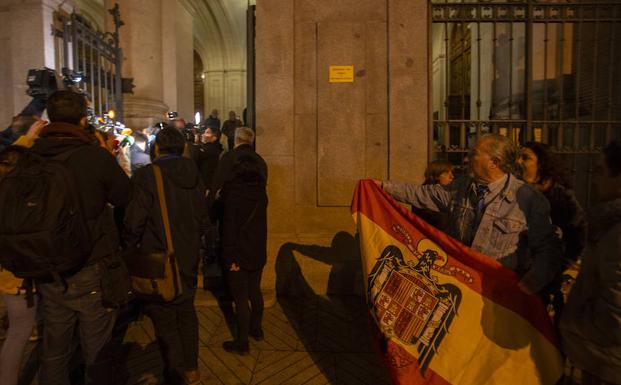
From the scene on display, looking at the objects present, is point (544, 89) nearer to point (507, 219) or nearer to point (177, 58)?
point (507, 219)

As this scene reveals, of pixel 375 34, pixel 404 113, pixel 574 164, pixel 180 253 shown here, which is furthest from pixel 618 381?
pixel 574 164

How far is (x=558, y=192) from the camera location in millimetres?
3605

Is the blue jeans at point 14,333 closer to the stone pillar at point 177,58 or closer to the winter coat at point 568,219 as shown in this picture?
the winter coat at point 568,219

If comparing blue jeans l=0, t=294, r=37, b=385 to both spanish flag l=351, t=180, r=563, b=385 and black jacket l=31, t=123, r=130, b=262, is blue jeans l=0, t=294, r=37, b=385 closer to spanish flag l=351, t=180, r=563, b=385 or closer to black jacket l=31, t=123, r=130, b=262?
black jacket l=31, t=123, r=130, b=262

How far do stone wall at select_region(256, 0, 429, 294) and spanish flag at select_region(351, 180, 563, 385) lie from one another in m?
2.36

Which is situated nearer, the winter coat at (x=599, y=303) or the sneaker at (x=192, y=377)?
Answer: the winter coat at (x=599, y=303)

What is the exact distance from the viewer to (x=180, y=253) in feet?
10.3

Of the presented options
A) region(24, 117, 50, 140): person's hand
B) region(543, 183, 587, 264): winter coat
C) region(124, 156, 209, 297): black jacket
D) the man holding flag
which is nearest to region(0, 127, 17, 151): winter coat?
region(24, 117, 50, 140): person's hand

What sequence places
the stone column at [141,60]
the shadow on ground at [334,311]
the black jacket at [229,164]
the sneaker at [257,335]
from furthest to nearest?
the stone column at [141,60]
the sneaker at [257,335]
the black jacket at [229,164]
the shadow on ground at [334,311]

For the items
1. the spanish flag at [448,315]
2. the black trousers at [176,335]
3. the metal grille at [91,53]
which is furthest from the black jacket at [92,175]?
the metal grille at [91,53]

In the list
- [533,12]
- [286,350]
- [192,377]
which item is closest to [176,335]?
[192,377]

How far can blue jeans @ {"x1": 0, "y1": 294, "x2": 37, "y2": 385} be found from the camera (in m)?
2.77

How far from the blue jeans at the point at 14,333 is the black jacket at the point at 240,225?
4.78 ft

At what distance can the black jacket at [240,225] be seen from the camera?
3811 millimetres
